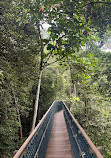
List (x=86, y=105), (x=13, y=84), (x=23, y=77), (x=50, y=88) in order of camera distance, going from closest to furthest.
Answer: (x=13, y=84) → (x=23, y=77) → (x=86, y=105) → (x=50, y=88)

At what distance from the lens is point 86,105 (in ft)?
20.3

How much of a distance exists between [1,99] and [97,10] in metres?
4.09

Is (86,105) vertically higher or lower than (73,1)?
lower

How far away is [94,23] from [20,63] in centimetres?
369

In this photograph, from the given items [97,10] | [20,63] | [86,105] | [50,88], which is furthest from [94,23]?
[50,88]

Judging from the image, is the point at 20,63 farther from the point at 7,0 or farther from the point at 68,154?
the point at 68,154

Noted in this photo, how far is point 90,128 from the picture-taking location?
574 cm

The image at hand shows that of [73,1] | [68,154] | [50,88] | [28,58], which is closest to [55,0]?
[73,1]

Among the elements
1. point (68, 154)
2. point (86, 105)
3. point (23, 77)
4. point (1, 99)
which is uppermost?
point (23, 77)

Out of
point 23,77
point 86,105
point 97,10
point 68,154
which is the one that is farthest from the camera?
point 86,105

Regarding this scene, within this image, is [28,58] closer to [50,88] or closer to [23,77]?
[23,77]

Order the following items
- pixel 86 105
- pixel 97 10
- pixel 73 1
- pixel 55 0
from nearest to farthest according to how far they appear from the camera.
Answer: pixel 55 0, pixel 73 1, pixel 97 10, pixel 86 105

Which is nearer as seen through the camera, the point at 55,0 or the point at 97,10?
the point at 55,0

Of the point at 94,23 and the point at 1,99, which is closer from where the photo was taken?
the point at 94,23
